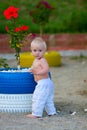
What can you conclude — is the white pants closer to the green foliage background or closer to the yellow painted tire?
the yellow painted tire

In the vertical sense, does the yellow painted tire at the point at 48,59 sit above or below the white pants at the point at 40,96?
below

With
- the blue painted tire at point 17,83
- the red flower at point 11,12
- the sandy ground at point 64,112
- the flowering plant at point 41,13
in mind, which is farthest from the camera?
the flowering plant at point 41,13

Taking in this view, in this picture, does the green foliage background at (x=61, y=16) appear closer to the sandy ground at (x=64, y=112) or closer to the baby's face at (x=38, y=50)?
the sandy ground at (x=64, y=112)

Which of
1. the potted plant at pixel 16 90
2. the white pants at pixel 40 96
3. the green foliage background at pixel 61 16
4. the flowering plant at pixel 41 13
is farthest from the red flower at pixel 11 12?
the green foliage background at pixel 61 16

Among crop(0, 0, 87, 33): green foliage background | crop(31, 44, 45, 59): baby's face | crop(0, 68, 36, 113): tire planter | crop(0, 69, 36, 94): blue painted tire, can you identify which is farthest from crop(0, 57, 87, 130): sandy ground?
crop(0, 0, 87, 33): green foliage background

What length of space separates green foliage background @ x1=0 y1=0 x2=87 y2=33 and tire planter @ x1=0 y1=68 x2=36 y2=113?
823 cm

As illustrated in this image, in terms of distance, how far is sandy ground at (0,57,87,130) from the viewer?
6.11 metres

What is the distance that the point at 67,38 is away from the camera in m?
14.8

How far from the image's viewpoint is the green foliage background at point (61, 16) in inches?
612

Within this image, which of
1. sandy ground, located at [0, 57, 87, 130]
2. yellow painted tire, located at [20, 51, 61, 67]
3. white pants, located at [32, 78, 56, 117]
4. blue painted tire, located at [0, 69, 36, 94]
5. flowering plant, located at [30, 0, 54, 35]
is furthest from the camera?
flowering plant, located at [30, 0, 54, 35]

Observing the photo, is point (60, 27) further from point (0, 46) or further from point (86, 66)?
point (86, 66)

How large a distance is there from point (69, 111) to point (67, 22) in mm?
8934

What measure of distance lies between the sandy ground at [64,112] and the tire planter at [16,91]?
103 millimetres

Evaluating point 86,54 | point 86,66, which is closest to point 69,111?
point 86,66
